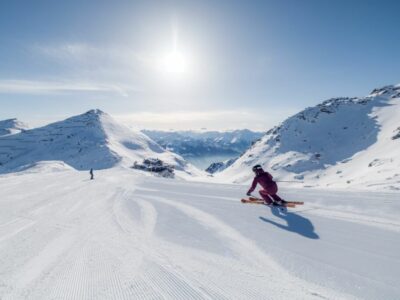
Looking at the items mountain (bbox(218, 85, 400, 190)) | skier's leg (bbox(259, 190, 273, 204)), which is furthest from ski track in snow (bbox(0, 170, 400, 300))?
mountain (bbox(218, 85, 400, 190))

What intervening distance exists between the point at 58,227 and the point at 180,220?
379 centimetres

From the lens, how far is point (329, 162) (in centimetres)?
12744

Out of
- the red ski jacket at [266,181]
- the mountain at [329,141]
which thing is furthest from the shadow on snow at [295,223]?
the mountain at [329,141]

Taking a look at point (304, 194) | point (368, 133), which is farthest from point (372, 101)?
point (304, 194)

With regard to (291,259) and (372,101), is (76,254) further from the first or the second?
(372,101)

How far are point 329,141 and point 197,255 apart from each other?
155m

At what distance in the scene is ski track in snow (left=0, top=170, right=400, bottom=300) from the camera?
5.06 metres

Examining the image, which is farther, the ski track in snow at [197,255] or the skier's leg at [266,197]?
the skier's leg at [266,197]

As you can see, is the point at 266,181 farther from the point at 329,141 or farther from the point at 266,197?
the point at 329,141

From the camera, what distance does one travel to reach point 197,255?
22.0 ft

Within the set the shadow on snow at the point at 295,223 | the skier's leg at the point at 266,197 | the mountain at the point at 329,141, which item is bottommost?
the shadow on snow at the point at 295,223

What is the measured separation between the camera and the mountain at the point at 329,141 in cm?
11769

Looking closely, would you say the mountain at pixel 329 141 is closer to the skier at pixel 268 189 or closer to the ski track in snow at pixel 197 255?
the skier at pixel 268 189

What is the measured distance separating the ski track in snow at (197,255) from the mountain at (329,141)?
10038cm
